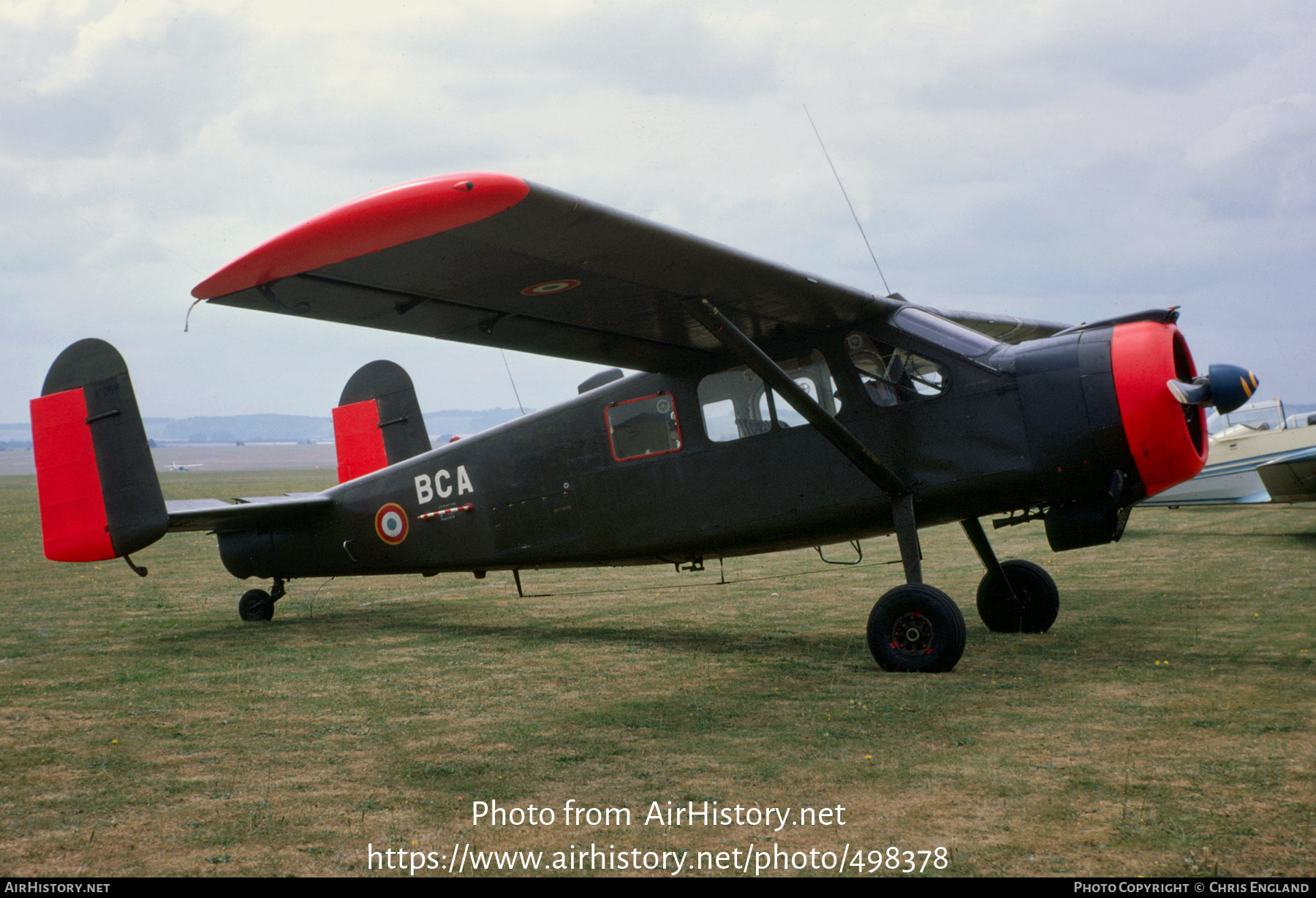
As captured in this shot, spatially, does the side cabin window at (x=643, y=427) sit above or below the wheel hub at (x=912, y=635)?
above

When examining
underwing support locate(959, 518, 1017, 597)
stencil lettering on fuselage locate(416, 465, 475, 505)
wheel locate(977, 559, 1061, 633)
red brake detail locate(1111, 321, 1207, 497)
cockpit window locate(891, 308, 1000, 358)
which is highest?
cockpit window locate(891, 308, 1000, 358)

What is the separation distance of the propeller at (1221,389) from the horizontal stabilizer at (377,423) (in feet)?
28.2

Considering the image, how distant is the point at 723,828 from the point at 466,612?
24.8 ft

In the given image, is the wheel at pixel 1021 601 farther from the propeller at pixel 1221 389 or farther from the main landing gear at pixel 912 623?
the propeller at pixel 1221 389

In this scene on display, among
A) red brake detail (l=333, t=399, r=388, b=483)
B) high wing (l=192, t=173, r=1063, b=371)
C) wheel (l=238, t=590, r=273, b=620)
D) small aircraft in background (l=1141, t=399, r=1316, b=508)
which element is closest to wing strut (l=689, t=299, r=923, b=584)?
high wing (l=192, t=173, r=1063, b=371)

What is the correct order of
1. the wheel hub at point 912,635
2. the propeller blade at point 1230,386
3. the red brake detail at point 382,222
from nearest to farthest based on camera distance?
the red brake detail at point 382,222
the propeller blade at point 1230,386
the wheel hub at point 912,635

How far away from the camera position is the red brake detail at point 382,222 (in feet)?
14.1

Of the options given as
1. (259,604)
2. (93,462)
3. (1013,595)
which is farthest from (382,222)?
(259,604)

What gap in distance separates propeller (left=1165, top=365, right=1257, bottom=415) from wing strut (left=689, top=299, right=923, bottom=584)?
1862 mm

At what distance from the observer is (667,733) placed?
5371 millimetres

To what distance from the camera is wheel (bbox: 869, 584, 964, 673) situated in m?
6.50

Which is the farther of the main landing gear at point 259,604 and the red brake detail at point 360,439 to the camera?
the red brake detail at point 360,439

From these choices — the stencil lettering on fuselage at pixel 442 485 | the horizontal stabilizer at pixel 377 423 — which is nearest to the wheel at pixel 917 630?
the stencil lettering on fuselage at pixel 442 485

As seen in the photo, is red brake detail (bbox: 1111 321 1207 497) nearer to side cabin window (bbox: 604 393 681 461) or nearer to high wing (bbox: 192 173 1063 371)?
high wing (bbox: 192 173 1063 371)
